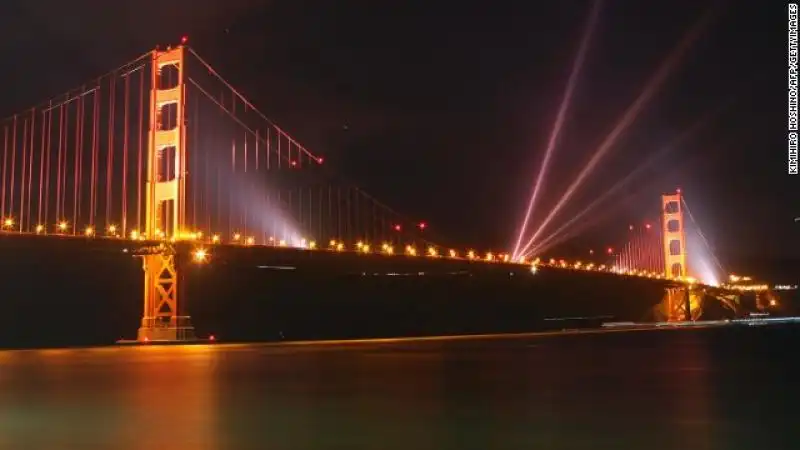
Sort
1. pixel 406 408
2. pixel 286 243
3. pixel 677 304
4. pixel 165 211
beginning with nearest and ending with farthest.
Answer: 1. pixel 406 408
2. pixel 165 211
3. pixel 286 243
4. pixel 677 304

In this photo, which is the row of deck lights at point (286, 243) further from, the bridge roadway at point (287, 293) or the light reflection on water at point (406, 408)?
the light reflection on water at point (406, 408)

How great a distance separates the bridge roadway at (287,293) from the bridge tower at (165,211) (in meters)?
0.91

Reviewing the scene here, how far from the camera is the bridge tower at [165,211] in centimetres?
3950

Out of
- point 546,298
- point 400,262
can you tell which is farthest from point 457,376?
point 546,298

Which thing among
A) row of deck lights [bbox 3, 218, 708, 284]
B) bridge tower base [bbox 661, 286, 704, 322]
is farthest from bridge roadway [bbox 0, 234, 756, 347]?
bridge tower base [bbox 661, 286, 704, 322]

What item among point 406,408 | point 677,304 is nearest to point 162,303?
point 406,408

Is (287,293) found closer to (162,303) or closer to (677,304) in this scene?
(162,303)

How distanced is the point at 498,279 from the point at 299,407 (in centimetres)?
6172

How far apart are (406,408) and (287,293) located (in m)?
57.9

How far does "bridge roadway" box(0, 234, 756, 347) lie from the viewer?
1838 inches

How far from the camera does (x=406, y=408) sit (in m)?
9.09

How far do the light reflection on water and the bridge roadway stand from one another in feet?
91.6

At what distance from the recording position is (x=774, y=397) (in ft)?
33.1

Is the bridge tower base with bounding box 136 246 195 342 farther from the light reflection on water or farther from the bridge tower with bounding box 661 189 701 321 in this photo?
the bridge tower with bounding box 661 189 701 321
